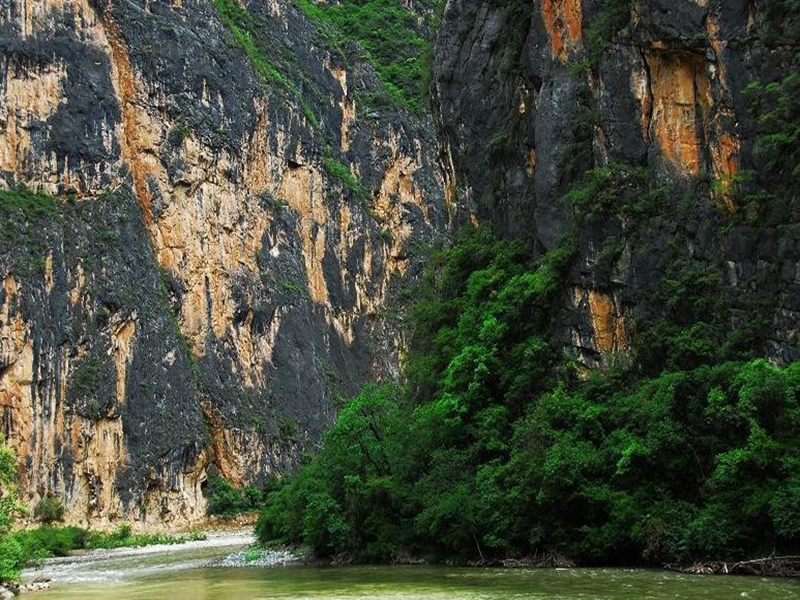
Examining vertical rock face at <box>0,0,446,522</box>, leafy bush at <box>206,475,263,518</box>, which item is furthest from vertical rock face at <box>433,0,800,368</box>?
leafy bush at <box>206,475,263,518</box>

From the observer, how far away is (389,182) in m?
107

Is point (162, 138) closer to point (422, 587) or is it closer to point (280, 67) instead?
point (280, 67)

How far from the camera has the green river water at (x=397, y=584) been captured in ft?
67.1

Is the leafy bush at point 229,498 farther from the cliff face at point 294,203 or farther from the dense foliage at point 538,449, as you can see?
the dense foliage at point 538,449

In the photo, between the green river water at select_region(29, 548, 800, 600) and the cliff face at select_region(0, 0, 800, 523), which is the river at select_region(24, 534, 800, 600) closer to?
the green river water at select_region(29, 548, 800, 600)

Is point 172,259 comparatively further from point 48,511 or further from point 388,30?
point 388,30

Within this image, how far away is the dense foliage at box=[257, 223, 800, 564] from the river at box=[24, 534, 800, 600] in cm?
146

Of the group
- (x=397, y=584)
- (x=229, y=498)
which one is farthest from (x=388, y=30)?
(x=397, y=584)

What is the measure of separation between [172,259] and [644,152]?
52.7 meters

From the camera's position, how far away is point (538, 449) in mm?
28750

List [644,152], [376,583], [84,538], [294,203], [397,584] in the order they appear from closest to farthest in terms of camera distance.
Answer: [397,584], [376,583], [644,152], [84,538], [294,203]

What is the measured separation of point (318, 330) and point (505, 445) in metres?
60.7

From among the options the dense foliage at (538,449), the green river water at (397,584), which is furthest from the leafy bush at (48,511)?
the dense foliage at (538,449)

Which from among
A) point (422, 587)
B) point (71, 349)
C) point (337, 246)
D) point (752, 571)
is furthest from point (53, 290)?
point (752, 571)
